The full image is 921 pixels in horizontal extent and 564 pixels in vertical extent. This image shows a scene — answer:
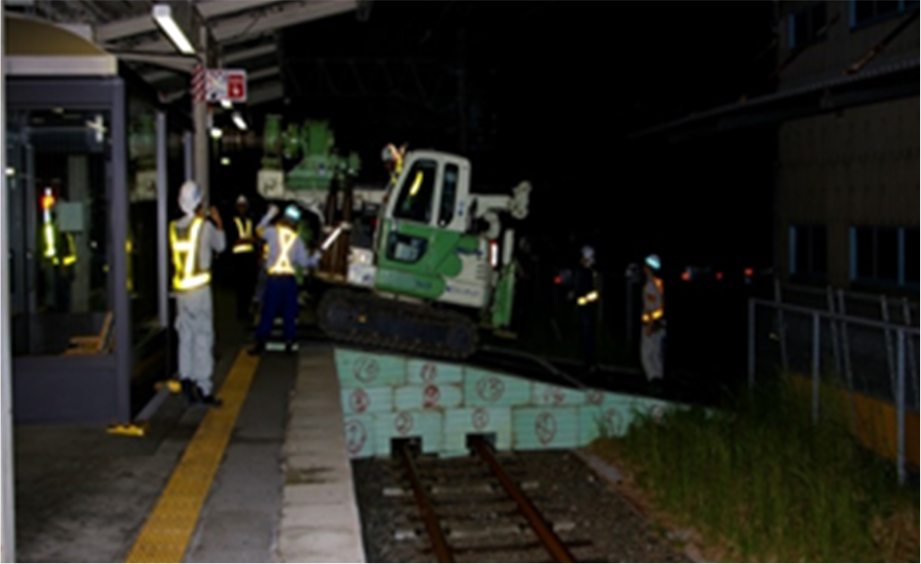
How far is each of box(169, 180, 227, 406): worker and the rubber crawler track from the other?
22.3ft

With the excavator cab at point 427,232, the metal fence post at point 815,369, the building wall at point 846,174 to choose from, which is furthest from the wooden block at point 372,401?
the building wall at point 846,174

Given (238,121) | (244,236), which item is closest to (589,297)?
(244,236)

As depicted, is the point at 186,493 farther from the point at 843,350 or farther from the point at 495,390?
the point at 843,350

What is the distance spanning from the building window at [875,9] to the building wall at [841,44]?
0.02 m

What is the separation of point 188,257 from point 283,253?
188 inches

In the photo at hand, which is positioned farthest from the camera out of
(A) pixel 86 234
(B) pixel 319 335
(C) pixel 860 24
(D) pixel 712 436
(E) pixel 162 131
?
(C) pixel 860 24

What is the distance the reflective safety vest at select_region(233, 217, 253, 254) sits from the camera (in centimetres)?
1822

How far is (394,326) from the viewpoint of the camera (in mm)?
17016

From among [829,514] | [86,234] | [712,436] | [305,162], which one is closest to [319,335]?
[305,162]

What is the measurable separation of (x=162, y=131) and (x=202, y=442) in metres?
2.88

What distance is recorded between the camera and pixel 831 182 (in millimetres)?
21719

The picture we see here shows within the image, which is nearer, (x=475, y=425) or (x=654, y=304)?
(x=475, y=425)

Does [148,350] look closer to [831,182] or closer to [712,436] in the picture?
[712,436]

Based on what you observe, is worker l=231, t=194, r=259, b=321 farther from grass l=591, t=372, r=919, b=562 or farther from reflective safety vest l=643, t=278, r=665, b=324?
grass l=591, t=372, r=919, b=562
